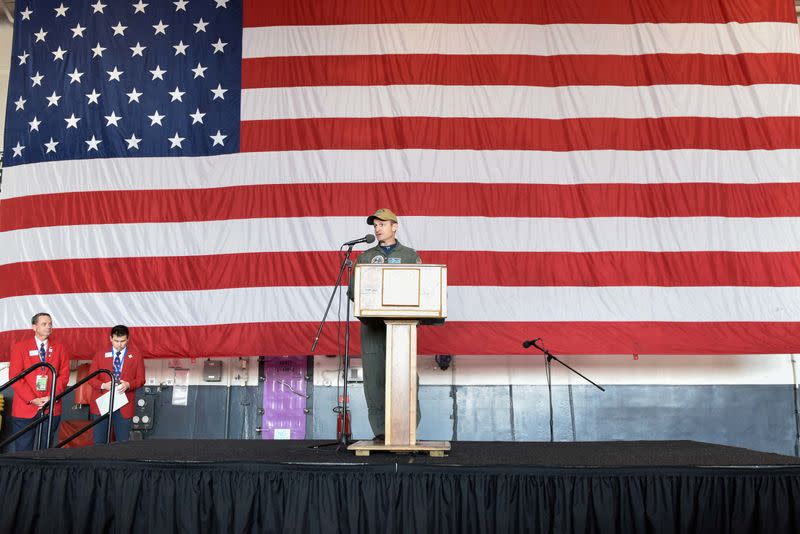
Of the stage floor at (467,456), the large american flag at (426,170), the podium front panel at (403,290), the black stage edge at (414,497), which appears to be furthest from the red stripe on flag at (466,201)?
the black stage edge at (414,497)

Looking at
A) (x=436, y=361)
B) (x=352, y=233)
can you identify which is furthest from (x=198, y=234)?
(x=436, y=361)

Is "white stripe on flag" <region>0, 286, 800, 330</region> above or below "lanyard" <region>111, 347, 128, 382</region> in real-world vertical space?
above

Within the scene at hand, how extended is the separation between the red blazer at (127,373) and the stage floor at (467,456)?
1817 mm

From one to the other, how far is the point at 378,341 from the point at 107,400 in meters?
3.06

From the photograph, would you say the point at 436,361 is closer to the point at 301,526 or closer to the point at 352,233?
the point at 352,233

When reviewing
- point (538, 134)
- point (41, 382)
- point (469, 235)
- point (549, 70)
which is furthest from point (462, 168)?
point (41, 382)

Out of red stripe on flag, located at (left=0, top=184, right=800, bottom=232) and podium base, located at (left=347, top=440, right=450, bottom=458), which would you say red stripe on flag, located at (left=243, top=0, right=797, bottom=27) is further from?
podium base, located at (left=347, top=440, right=450, bottom=458)

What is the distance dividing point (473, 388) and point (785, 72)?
460 cm

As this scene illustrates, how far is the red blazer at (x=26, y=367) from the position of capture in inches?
250

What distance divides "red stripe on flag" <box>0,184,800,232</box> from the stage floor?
2798 millimetres

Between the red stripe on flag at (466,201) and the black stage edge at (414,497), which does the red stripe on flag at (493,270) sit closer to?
the red stripe on flag at (466,201)

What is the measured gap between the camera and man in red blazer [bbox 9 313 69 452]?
635 cm

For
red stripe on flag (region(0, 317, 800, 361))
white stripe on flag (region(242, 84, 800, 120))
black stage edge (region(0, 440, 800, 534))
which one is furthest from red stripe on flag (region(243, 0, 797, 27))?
black stage edge (region(0, 440, 800, 534))

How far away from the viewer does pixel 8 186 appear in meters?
7.50
